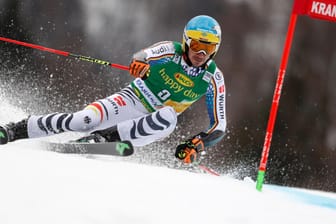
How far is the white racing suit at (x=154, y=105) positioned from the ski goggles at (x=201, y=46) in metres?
0.13

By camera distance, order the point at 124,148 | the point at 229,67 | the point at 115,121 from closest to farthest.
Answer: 1. the point at 124,148
2. the point at 115,121
3. the point at 229,67

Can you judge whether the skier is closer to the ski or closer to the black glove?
the black glove

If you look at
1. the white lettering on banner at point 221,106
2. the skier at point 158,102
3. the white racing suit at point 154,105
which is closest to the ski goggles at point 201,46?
the skier at point 158,102

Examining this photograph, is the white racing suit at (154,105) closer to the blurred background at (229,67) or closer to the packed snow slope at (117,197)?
the packed snow slope at (117,197)

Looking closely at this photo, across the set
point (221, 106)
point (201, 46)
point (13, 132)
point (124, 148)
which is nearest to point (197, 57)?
point (201, 46)

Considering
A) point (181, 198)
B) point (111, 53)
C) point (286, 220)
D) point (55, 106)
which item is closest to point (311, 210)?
point (286, 220)

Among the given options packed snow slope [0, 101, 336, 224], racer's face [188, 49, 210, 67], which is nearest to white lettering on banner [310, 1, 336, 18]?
racer's face [188, 49, 210, 67]

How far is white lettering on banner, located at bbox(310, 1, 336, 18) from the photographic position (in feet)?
11.8

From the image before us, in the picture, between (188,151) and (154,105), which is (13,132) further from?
(188,151)

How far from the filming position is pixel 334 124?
9.69 metres

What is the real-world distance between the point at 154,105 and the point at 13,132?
0.98 metres

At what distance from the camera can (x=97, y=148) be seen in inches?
140

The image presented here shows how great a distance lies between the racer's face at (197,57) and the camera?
12.3ft

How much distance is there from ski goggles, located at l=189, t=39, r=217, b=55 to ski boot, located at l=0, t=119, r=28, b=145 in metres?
1.20
